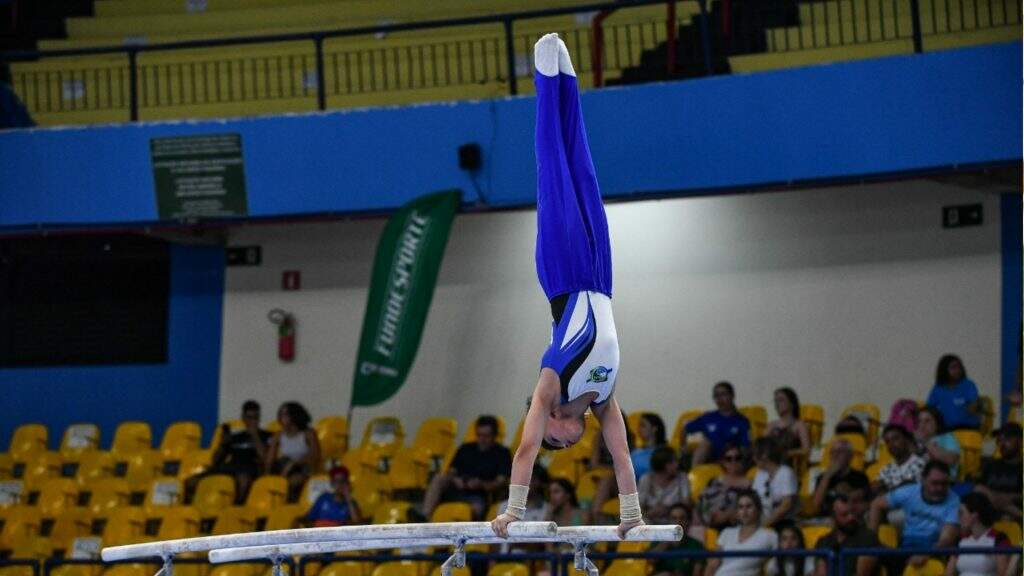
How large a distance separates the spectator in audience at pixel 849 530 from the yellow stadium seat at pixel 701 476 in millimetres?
1394

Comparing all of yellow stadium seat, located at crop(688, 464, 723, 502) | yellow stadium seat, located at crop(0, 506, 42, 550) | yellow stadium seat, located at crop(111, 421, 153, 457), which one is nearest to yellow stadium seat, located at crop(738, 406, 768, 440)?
yellow stadium seat, located at crop(688, 464, 723, 502)

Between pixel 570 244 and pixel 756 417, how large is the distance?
636cm

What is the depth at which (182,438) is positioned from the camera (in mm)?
13609

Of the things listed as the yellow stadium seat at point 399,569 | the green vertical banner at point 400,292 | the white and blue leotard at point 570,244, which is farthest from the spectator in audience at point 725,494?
the white and blue leotard at point 570,244

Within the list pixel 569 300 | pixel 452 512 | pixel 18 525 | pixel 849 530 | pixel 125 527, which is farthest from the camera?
pixel 18 525

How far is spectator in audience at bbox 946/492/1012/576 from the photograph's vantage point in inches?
339

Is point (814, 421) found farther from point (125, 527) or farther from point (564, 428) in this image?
point (564, 428)

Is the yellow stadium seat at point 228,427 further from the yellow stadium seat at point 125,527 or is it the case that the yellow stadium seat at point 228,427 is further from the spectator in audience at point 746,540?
the spectator in audience at point 746,540

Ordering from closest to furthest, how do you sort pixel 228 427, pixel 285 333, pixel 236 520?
pixel 236 520
pixel 228 427
pixel 285 333

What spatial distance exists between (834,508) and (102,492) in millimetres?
6181

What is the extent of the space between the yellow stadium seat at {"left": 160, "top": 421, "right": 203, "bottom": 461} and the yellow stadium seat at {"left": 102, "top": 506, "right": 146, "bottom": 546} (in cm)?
146

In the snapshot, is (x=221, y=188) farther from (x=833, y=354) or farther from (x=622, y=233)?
(x=833, y=354)

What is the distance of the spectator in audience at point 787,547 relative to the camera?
9.20 meters

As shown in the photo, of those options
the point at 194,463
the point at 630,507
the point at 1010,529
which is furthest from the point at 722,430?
the point at 630,507
